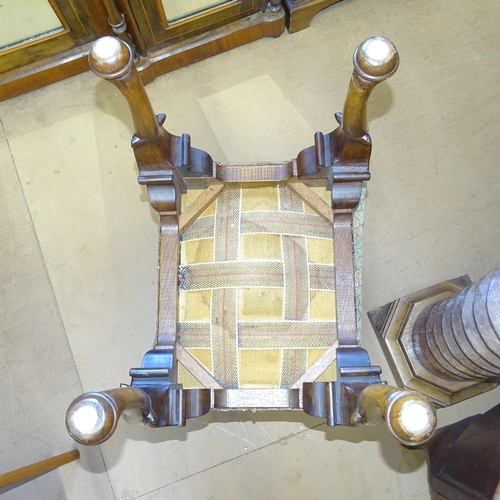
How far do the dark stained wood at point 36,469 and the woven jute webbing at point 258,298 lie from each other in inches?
29.3

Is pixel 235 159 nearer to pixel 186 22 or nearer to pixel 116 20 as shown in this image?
pixel 186 22

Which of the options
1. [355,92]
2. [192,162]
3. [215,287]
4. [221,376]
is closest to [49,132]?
[192,162]

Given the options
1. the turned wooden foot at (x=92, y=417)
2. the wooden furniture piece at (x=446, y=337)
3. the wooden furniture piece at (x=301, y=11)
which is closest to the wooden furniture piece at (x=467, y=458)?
the wooden furniture piece at (x=446, y=337)

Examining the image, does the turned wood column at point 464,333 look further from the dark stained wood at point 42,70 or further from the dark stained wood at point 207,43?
the dark stained wood at point 42,70

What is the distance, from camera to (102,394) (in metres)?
1.03

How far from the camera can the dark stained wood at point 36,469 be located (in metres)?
1.73

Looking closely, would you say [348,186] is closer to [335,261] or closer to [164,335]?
[335,261]

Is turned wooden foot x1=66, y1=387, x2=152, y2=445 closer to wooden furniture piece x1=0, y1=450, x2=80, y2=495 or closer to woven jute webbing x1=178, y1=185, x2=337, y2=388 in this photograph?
woven jute webbing x1=178, y1=185, x2=337, y2=388

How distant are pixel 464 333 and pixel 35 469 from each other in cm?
156

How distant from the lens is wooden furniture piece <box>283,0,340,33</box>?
7.63 feet

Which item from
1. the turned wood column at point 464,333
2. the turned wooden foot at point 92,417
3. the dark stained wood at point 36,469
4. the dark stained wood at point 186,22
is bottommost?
the dark stained wood at point 36,469

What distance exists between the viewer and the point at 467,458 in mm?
1713

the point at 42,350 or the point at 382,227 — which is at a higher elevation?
the point at 382,227

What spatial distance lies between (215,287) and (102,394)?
57cm
